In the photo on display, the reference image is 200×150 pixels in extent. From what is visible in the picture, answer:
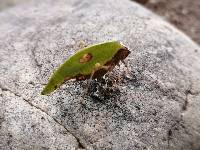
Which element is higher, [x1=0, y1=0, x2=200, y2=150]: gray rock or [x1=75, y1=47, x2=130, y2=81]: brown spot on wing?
[x1=75, y1=47, x2=130, y2=81]: brown spot on wing

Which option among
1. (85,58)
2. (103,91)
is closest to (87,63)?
(85,58)

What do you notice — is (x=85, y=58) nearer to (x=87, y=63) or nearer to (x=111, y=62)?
(x=87, y=63)

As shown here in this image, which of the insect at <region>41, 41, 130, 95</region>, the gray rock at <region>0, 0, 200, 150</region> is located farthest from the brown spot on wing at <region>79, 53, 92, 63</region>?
the gray rock at <region>0, 0, 200, 150</region>

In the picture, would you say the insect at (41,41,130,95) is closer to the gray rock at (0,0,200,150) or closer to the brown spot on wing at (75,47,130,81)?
the brown spot on wing at (75,47,130,81)

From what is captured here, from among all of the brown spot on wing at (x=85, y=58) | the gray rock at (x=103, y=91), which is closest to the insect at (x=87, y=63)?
the brown spot on wing at (x=85, y=58)

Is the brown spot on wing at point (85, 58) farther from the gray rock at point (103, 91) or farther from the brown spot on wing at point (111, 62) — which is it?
the gray rock at point (103, 91)

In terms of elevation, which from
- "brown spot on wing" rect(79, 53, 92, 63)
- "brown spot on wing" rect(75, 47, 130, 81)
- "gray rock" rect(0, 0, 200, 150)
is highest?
"brown spot on wing" rect(79, 53, 92, 63)

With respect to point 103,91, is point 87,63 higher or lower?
higher
